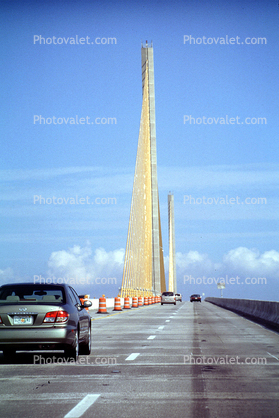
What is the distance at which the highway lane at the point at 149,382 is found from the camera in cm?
720

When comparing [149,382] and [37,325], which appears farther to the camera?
[37,325]

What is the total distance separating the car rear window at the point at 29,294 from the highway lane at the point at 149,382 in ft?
3.81

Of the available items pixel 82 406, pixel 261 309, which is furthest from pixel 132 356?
pixel 261 309

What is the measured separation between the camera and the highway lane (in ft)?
23.6

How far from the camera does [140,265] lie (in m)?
58.4

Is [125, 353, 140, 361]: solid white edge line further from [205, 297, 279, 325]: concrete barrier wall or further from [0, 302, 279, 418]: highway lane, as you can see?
[205, 297, 279, 325]: concrete barrier wall

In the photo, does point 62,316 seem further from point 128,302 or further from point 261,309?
point 128,302

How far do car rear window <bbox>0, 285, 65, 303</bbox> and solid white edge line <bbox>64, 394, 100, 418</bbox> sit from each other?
3.70m

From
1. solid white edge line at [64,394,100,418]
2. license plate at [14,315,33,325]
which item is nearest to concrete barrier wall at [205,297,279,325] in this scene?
license plate at [14,315,33,325]

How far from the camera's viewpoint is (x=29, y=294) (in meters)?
12.1

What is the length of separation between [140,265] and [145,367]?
47636mm

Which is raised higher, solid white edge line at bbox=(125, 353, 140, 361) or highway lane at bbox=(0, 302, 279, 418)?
solid white edge line at bbox=(125, 353, 140, 361)

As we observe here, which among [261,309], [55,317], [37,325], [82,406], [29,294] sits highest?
[29,294]

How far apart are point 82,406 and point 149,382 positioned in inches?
77.3
